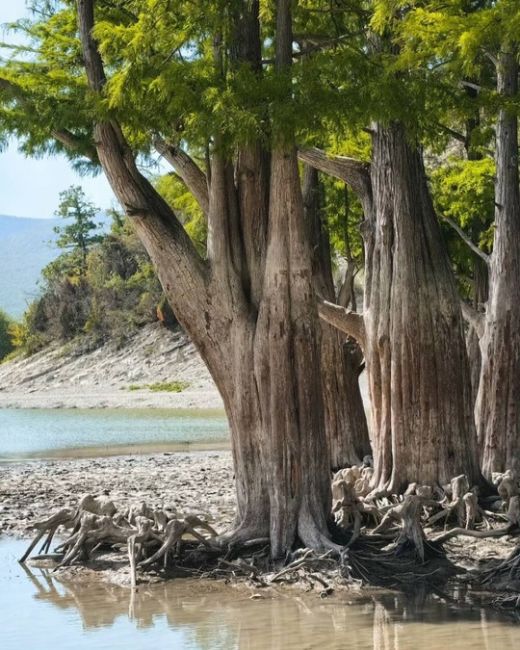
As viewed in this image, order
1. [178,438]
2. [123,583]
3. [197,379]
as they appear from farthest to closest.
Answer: [197,379]
[178,438]
[123,583]

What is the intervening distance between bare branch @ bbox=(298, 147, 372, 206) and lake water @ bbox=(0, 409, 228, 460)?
48.7 ft

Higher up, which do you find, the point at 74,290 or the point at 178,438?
the point at 74,290

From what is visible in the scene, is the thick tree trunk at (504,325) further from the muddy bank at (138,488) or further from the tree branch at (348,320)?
the muddy bank at (138,488)

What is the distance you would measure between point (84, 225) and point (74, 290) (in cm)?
765

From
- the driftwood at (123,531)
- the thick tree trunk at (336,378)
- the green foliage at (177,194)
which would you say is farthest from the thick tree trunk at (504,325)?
the driftwood at (123,531)

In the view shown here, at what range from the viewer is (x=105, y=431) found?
130 ft

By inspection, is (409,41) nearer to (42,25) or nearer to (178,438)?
(42,25)

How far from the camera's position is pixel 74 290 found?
80.9m

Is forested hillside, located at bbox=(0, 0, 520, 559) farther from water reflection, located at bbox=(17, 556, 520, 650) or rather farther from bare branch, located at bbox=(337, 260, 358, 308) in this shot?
bare branch, located at bbox=(337, 260, 358, 308)

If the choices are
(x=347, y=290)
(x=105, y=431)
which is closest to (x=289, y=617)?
(x=347, y=290)

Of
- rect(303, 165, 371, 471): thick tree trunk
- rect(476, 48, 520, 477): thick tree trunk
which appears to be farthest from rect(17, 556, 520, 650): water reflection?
rect(303, 165, 371, 471): thick tree trunk

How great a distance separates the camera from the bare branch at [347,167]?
16.7 m

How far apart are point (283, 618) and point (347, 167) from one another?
8329mm

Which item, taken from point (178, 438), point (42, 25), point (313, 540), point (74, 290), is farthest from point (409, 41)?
point (74, 290)
